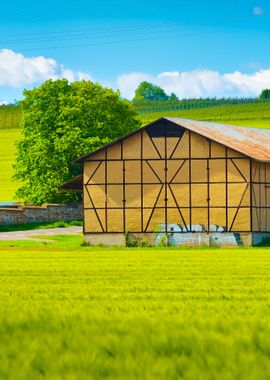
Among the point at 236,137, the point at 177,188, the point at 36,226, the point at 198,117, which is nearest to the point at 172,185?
the point at 177,188

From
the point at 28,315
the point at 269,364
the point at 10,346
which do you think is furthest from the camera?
the point at 28,315

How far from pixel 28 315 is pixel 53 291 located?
301 inches

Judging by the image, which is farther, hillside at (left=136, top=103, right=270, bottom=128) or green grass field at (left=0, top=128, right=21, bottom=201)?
hillside at (left=136, top=103, right=270, bottom=128)

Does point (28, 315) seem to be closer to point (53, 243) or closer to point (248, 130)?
point (53, 243)

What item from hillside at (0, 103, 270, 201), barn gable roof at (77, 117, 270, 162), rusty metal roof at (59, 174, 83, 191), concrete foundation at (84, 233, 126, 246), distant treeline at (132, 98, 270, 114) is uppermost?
distant treeline at (132, 98, 270, 114)

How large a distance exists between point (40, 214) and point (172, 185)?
2307cm

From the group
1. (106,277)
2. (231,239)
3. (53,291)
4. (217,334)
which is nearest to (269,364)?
(217,334)

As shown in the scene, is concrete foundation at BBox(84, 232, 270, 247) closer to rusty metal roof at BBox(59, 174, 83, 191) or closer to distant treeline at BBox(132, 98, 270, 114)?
rusty metal roof at BBox(59, 174, 83, 191)

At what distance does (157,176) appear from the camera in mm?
59250

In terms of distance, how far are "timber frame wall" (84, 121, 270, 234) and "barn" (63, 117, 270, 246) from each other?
58 millimetres

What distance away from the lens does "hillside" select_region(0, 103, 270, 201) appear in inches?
5502

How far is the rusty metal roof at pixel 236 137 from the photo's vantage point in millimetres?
57125

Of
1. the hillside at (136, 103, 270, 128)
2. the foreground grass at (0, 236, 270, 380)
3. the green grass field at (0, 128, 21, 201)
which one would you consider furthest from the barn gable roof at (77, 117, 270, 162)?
the hillside at (136, 103, 270, 128)

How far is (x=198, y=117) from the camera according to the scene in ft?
507
